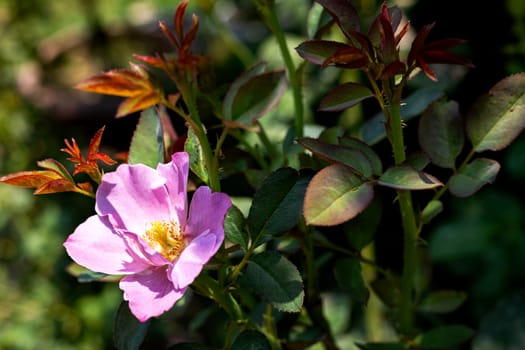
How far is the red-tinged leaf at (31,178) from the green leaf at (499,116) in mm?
386

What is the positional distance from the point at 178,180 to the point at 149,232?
0.08 m

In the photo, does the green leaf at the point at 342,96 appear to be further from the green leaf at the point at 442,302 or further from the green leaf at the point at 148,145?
the green leaf at the point at 442,302

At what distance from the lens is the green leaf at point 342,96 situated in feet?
2.00

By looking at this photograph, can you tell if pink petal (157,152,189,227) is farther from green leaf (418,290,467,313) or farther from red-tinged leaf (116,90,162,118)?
green leaf (418,290,467,313)

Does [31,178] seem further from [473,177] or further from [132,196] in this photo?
[473,177]

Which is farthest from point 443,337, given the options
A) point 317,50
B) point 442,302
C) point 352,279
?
point 317,50

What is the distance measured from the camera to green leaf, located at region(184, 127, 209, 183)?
1.96 feet

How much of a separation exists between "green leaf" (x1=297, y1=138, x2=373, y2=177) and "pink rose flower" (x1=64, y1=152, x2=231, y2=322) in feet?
0.29

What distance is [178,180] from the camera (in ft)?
1.91

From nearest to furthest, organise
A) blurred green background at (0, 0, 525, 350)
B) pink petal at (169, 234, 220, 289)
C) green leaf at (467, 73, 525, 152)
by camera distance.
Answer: pink petal at (169, 234, 220, 289) → green leaf at (467, 73, 525, 152) → blurred green background at (0, 0, 525, 350)

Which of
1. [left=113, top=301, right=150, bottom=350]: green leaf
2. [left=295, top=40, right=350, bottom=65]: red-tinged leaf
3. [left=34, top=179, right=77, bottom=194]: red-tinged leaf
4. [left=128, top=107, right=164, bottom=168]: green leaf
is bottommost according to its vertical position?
[left=113, top=301, right=150, bottom=350]: green leaf

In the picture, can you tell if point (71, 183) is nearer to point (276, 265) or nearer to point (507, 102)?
point (276, 265)

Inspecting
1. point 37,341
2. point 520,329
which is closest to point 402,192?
point 520,329

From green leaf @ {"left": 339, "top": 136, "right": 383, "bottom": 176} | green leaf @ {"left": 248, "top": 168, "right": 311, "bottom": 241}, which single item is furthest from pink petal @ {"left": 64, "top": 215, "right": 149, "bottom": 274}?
green leaf @ {"left": 339, "top": 136, "right": 383, "bottom": 176}
